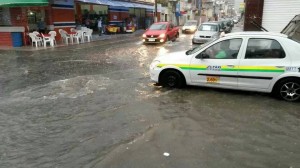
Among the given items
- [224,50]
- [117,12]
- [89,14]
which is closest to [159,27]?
[89,14]

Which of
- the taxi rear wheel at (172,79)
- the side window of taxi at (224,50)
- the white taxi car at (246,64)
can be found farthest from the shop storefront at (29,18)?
the side window of taxi at (224,50)

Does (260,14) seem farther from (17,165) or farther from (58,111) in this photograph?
(17,165)

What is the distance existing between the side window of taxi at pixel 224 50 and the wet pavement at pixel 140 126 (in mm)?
942

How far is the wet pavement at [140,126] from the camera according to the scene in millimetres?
4254

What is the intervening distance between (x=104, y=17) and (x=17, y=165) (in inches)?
1178

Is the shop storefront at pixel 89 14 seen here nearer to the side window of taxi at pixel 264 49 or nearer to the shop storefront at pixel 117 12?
the shop storefront at pixel 117 12

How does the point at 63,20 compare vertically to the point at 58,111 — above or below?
above

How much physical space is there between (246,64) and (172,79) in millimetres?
1921

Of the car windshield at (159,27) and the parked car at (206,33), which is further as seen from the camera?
the car windshield at (159,27)

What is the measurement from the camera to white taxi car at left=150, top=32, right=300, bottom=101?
665 cm

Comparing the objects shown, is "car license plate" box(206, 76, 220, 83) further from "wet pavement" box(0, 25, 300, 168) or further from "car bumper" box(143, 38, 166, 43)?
"car bumper" box(143, 38, 166, 43)

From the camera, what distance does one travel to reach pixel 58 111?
21.0ft

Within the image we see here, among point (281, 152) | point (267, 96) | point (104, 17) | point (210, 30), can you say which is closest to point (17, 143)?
point (281, 152)

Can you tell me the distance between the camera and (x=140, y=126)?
5.44 meters
